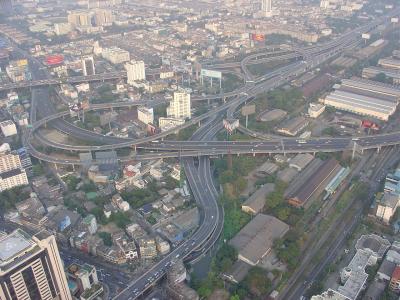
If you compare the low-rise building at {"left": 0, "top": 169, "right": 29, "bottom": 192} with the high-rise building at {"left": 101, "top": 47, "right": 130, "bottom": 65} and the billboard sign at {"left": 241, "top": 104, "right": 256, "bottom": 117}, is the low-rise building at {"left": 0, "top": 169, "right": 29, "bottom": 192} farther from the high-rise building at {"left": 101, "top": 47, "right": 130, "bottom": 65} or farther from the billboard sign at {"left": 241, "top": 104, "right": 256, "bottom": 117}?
the high-rise building at {"left": 101, "top": 47, "right": 130, "bottom": 65}

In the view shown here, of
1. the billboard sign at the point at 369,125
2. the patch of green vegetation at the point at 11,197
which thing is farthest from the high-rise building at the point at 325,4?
the patch of green vegetation at the point at 11,197

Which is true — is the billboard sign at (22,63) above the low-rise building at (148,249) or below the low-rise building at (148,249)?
above

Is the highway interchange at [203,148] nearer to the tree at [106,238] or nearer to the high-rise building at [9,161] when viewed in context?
the high-rise building at [9,161]

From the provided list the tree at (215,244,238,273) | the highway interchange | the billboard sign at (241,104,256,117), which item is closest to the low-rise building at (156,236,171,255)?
the highway interchange

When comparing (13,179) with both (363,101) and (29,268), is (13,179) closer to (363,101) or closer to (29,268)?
(29,268)

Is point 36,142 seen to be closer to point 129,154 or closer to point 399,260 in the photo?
point 129,154

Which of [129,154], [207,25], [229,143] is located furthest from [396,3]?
[129,154]

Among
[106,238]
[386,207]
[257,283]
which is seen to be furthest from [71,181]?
[386,207]
